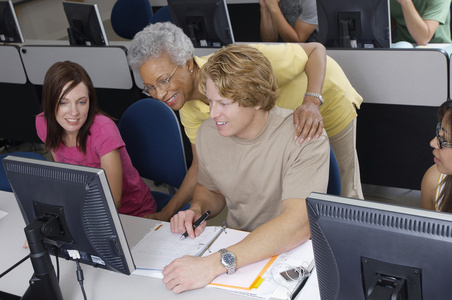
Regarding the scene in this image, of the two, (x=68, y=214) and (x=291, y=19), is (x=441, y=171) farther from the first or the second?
(x=291, y=19)

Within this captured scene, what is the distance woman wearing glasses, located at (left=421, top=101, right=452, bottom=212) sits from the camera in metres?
1.43

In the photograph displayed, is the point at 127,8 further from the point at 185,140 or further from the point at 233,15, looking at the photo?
the point at 185,140

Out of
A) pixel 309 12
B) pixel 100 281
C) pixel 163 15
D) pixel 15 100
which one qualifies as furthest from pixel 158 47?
pixel 15 100

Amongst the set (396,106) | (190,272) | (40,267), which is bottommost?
(396,106)

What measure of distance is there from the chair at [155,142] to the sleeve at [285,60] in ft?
1.49

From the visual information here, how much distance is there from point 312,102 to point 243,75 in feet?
1.35

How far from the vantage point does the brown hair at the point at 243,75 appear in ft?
5.00

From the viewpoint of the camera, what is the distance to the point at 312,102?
1846 mm

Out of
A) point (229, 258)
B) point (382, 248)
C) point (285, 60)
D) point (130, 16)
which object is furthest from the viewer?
point (130, 16)

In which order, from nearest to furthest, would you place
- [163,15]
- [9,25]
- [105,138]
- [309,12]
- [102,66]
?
[105,138] < [309,12] < [102,66] < [163,15] < [9,25]

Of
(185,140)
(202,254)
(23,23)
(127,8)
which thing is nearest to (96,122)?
(202,254)

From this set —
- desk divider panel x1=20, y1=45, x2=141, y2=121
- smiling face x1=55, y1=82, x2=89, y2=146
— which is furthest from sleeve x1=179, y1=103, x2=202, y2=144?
desk divider panel x1=20, y1=45, x2=141, y2=121

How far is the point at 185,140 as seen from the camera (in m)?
3.34

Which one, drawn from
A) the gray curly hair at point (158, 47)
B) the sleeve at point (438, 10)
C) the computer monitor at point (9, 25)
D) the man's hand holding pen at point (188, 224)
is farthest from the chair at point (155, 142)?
the computer monitor at point (9, 25)
